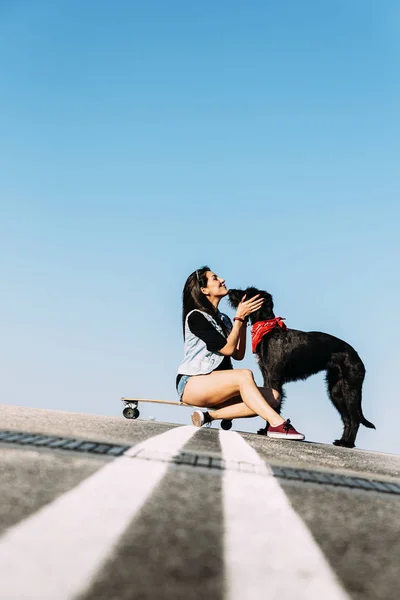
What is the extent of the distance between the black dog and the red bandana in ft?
0.06

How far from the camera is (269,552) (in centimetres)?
156

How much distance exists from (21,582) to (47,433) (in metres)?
2.25

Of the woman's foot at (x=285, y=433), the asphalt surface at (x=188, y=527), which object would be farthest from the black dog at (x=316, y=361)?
the asphalt surface at (x=188, y=527)

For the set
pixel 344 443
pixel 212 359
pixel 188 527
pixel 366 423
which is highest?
pixel 212 359

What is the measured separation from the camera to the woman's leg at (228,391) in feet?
18.6

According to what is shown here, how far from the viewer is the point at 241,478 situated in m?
2.60

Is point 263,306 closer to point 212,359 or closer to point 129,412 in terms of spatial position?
point 212,359

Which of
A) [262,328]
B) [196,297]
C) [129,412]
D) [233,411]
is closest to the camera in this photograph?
[233,411]

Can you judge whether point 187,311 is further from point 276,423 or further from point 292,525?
point 292,525

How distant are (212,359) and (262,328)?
187cm

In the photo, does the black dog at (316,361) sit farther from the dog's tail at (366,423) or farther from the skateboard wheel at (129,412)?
the skateboard wheel at (129,412)

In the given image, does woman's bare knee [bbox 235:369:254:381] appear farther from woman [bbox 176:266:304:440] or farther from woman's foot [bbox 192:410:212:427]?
woman's foot [bbox 192:410:212:427]

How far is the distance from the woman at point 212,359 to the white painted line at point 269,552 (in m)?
3.38

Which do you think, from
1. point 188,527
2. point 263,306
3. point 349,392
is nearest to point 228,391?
point 263,306
